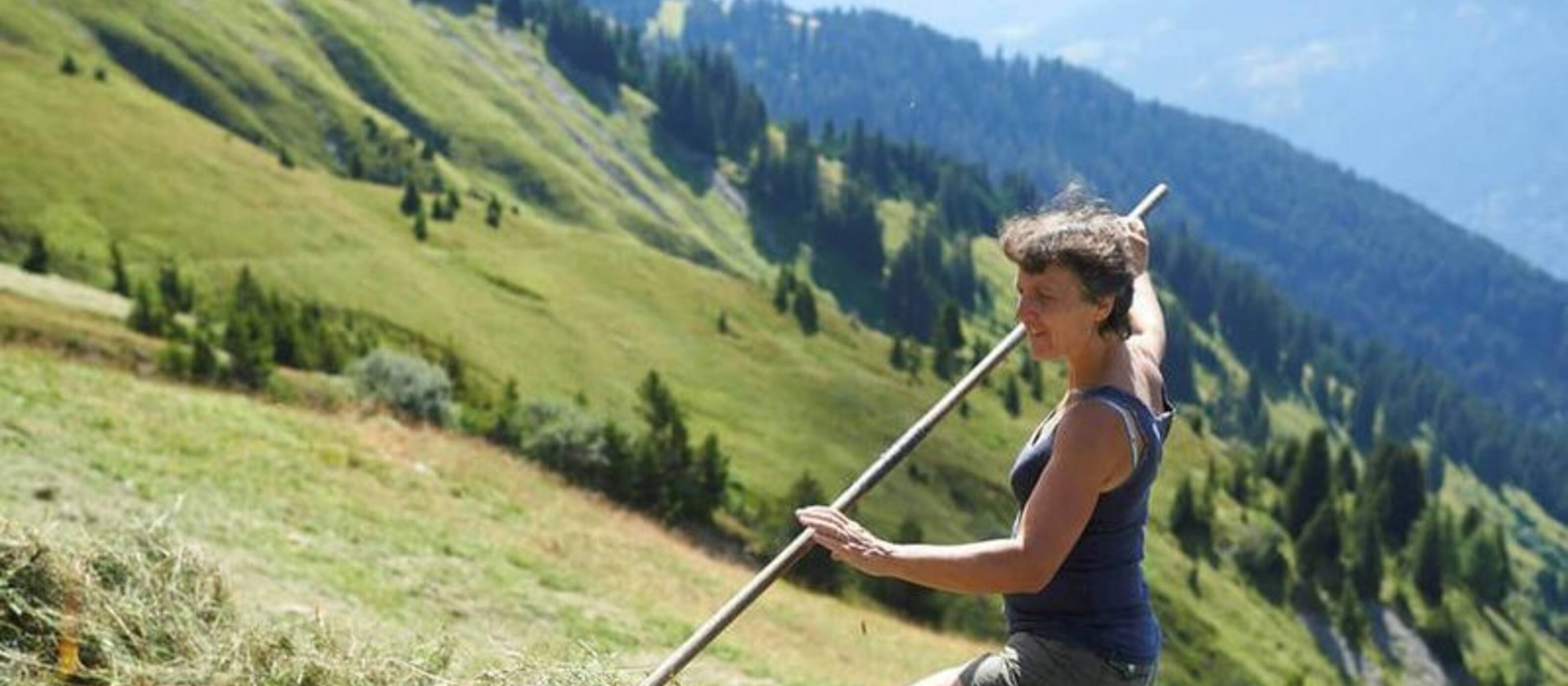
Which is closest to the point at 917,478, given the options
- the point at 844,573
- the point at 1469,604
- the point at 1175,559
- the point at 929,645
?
the point at 1175,559

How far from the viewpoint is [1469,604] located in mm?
160875

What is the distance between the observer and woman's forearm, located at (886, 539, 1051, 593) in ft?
18.9

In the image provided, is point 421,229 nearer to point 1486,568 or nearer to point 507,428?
point 507,428

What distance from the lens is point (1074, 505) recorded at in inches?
224

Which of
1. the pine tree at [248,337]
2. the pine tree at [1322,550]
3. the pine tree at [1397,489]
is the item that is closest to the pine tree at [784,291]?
the pine tree at [1322,550]

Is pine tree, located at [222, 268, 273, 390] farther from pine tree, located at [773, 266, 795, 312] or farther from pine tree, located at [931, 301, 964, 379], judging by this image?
pine tree, located at [931, 301, 964, 379]

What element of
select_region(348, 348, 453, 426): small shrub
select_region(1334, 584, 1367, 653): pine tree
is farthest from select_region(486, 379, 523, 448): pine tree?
select_region(1334, 584, 1367, 653): pine tree

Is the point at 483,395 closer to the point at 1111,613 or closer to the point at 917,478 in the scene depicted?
the point at 917,478

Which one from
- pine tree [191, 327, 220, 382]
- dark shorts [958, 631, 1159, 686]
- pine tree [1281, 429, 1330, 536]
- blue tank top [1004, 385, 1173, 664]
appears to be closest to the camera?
blue tank top [1004, 385, 1173, 664]

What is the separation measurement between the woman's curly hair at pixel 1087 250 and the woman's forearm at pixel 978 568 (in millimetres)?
1132

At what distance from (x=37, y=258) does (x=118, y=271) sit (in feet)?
15.7

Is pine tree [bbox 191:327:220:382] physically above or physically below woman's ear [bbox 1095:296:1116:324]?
below

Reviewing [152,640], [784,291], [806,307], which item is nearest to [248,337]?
[152,640]

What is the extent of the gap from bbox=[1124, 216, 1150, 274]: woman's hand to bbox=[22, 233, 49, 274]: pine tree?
81.3 metres
